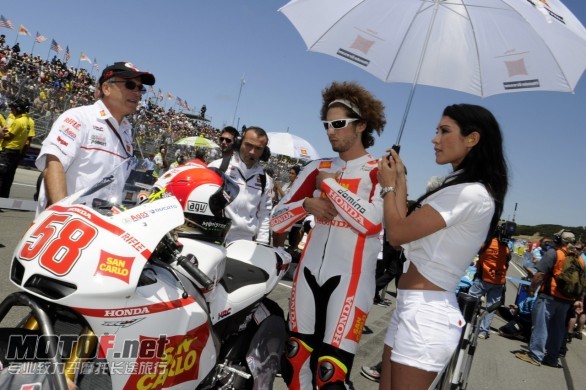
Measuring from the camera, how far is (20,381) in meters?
1.45

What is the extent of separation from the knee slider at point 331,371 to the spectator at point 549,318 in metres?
5.95

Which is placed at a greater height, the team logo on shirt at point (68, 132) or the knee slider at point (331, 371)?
the team logo on shirt at point (68, 132)

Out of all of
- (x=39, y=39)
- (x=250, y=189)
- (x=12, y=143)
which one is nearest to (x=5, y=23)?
(x=39, y=39)

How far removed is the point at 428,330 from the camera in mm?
1960

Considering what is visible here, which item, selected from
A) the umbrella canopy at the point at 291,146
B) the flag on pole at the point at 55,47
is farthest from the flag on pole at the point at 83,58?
the umbrella canopy at the point at 291,146

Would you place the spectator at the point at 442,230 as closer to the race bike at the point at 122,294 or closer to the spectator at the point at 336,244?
the spectator at the point at 336,244

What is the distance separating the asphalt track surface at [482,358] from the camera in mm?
4965

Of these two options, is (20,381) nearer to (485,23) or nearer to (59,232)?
(59,232)

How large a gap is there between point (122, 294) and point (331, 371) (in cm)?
129

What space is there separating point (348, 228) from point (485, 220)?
84 centimetres

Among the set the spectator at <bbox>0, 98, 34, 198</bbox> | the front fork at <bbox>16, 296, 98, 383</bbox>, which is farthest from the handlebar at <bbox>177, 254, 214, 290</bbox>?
Answer: the spectator at <bbox>0, 98, 34, 198</bbox>

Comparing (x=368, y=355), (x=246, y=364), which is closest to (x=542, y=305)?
(x=368, y=355)

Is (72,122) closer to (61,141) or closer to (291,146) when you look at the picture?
(61,141)

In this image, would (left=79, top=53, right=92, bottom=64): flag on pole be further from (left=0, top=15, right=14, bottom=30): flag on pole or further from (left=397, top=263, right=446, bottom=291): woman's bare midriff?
(left=397, top=263, right=446, bottom=291): woman's bare midriff
